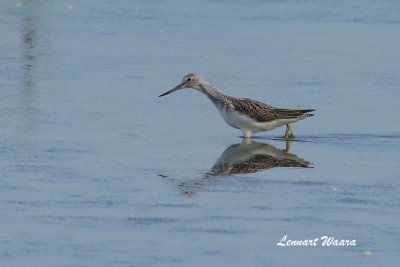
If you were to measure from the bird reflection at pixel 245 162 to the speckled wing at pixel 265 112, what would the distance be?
282 millimetres

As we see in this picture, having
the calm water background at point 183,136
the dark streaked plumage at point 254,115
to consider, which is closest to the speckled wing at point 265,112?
the dark streaked plumage at point 254,115

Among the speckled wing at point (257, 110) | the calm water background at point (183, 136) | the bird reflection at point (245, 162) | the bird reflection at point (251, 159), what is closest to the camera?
the calm water background at point (183, 136)

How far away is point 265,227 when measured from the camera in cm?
796

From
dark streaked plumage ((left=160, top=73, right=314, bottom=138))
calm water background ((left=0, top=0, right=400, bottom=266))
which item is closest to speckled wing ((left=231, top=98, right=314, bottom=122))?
dark streaked plumage ((left=160, top=73, right=314, bottom=138))

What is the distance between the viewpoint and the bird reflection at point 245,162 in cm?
930

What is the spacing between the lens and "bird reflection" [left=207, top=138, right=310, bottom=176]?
32.4ft

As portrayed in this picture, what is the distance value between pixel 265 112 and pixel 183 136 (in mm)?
885

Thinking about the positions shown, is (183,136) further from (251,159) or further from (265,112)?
(251,159)

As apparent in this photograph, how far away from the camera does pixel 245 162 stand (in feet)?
33.5

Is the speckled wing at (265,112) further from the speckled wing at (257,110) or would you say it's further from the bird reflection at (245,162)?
the bird reflection at (245,162)

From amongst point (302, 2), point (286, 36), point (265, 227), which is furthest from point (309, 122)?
point (302, 2)

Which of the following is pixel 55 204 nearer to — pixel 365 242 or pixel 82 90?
pixel 365 242

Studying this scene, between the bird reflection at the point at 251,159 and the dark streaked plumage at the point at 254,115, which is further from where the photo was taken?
the dark streaked plumage at the point at 254,115

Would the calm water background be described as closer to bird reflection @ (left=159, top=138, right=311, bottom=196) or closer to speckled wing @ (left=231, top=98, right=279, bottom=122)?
bird reflection @ (left=159, top=138, right=311, bottom=196)
